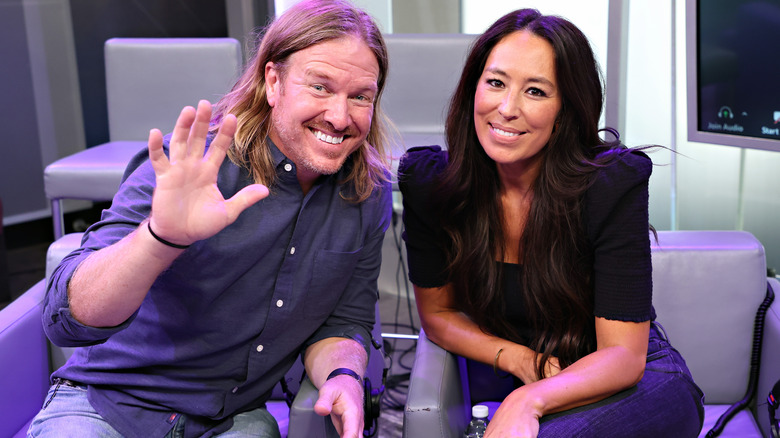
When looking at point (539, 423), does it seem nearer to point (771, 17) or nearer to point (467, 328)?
point (467, 328)

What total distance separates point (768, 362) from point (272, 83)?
1.35 meters

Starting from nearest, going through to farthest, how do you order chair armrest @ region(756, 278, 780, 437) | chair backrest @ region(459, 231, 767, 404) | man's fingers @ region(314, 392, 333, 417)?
1. man's fingers @ region(314, 392, 333, 417)
2. chair armrest @ region(756, 278, 780, 437)
3. chair backrest @ region(459, 231, 767, 404)

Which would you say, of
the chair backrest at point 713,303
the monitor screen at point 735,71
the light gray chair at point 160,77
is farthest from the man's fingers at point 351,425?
the light gray chair at point 160,77

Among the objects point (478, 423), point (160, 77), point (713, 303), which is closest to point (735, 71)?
point (713, 303)

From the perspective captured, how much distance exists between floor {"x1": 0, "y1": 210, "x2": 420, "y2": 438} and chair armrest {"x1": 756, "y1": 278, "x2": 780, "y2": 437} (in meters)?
1.03

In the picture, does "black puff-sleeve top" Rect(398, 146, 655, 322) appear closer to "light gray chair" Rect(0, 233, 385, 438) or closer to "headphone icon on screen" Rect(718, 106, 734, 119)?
"light gray chair" Rect(0, 233, 385, 438)

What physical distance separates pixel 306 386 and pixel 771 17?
1756 millimetres

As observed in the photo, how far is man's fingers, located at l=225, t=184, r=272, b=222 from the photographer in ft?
4.14

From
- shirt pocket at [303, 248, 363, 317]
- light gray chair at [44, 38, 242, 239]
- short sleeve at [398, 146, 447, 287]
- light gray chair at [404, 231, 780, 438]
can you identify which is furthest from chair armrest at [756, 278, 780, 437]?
light gray chair at [44, 38, 242, 239]

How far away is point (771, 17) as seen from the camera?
2.31 m

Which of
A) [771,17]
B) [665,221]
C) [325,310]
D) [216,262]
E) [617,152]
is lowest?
[665,221]

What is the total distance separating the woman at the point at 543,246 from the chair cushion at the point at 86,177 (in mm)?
1476

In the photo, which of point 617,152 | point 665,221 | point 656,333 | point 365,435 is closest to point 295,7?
point 617,152

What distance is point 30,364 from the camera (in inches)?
72.8
